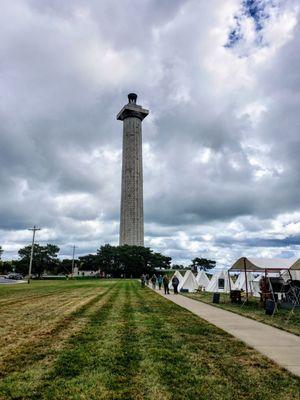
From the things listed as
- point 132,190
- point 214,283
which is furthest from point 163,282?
point 132,190

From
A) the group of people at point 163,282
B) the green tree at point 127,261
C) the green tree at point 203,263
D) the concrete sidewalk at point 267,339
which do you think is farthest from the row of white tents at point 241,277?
the green tree at point 203,263

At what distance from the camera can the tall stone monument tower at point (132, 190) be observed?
10006 centimetres

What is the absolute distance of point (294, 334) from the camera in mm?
9062

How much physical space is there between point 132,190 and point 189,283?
70094mm

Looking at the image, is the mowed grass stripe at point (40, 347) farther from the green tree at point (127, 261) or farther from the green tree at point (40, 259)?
the green tree at point (40, 259)

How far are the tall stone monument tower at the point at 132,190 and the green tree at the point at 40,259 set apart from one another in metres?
21.2

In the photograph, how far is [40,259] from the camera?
85.4 metres

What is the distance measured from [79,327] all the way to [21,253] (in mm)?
89976

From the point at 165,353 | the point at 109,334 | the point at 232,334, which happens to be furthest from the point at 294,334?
the point at 109,334

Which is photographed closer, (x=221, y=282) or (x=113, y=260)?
(x=221, y=282)

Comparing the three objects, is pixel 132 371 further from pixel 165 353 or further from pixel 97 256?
pixel 97 256

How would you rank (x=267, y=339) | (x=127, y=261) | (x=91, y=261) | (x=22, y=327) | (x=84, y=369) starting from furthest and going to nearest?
(x=91, y=261), (x=127, y=261), (x=22, y=327), (x=267, y=339), (x=84, y=369)

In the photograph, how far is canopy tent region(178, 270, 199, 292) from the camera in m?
32.1

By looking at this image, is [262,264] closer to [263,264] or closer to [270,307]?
[263,264]
